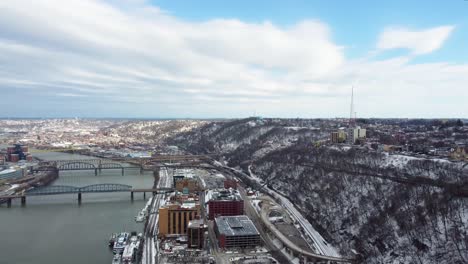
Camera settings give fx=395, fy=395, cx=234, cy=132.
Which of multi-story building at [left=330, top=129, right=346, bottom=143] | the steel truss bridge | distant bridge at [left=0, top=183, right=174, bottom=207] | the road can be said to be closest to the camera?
the road

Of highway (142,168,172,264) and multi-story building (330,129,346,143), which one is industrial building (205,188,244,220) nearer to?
highway (142,168,172,264)

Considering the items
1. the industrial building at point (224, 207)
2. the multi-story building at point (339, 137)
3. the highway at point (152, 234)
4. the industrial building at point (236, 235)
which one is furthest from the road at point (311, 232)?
the multi-story building at point (339, 137)

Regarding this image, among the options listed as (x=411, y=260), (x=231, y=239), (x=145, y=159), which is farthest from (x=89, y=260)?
(x=145, y=159)

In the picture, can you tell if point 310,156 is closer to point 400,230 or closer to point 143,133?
point 400,230


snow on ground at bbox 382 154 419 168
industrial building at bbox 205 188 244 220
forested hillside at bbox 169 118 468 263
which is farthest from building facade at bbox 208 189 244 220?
snow on ground at bbox 382 154 419 168

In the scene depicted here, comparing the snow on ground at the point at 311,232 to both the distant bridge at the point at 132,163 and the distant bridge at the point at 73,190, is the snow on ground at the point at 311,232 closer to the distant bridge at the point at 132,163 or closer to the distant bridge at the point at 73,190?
the distant bridge at the point at 73,190

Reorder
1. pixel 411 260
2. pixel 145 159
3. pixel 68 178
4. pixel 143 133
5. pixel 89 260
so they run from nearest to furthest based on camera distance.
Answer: pixel 411 260 → pixel 89 260 → pixel 68 178 → pixel 145 159 → pixel 143 133
